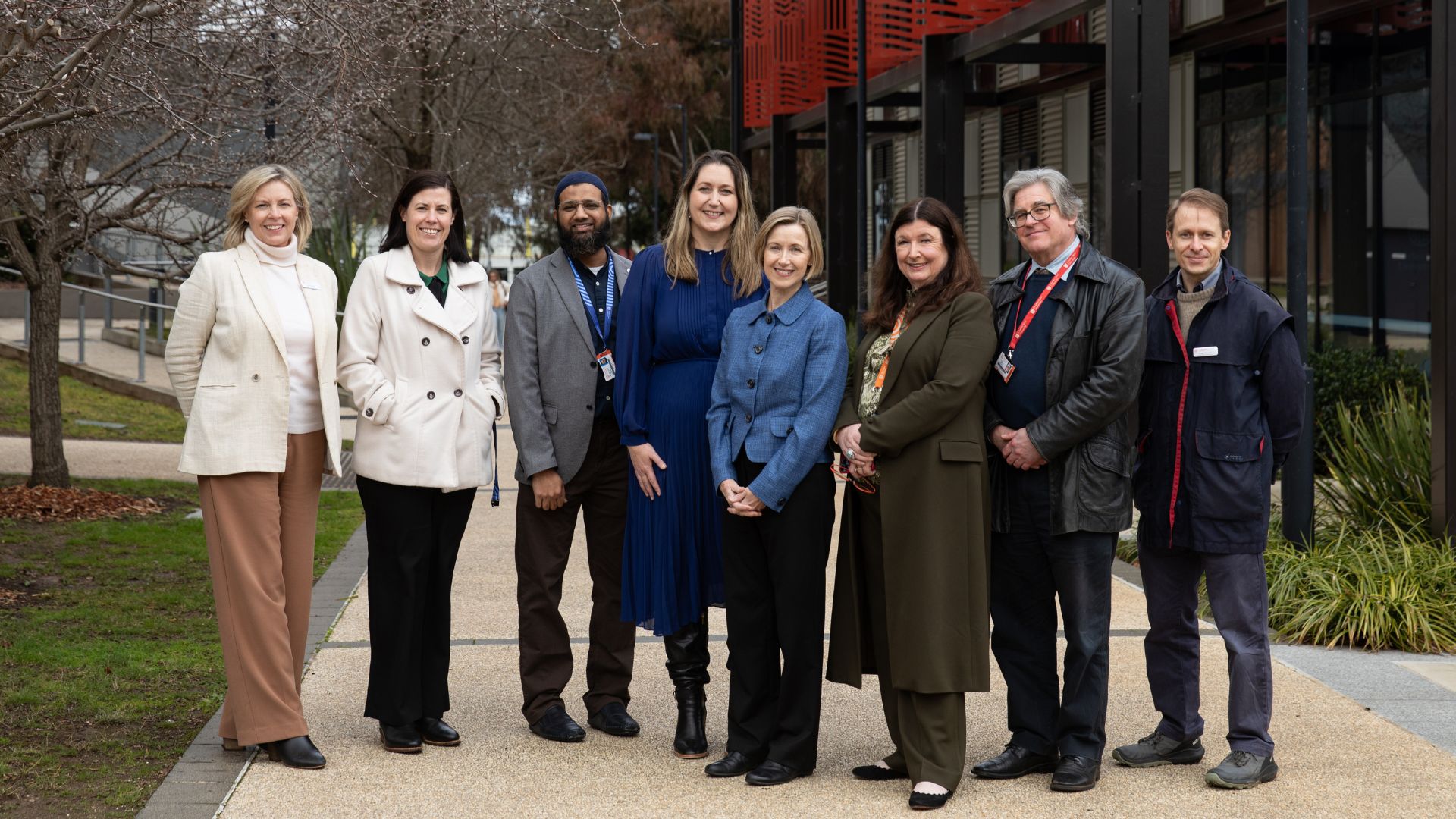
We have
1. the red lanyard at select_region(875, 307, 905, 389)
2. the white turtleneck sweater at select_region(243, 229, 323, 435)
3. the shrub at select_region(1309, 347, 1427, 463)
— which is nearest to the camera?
the red lanyard at select_region(875, 307, 905, 389)

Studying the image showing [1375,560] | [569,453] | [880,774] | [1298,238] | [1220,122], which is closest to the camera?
[880,774]

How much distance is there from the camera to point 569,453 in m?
5.76

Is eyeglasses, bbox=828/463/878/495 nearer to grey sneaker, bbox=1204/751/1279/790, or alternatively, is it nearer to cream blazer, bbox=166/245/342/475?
grey sneaker, bbox=1204/751/1279/790

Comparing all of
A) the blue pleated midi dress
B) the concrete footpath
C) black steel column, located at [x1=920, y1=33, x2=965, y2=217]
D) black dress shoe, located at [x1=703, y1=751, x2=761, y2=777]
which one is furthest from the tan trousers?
black steel column, located at [x1=920, y1=33, x2=965, y2=217]

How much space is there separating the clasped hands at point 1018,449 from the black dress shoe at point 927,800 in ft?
3.42

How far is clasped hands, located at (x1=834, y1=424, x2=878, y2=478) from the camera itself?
5012mm

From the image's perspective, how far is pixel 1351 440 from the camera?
8750 mm

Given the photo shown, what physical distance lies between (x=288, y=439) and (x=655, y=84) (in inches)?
1561

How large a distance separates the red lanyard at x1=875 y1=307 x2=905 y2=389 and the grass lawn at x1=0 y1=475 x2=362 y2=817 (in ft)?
8.68

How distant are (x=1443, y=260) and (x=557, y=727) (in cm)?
513

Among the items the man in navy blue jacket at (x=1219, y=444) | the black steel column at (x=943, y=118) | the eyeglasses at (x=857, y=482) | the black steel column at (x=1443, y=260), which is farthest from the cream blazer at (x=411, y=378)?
the black steel column at (x=943, y=118)

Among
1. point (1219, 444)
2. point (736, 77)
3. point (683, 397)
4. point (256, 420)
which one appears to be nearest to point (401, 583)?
point (256, 420)

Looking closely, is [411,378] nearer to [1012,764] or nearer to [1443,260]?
[1012,764]

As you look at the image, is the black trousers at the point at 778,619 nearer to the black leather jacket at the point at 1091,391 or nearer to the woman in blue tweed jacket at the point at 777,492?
the woman in blue tweed jacket at the point at 777,492
